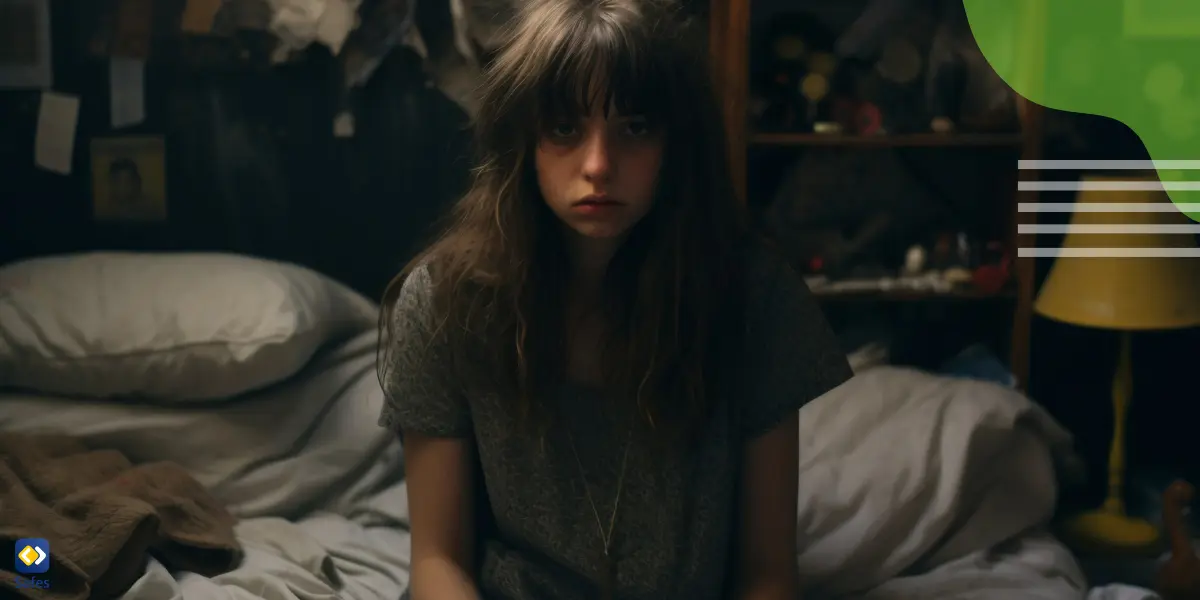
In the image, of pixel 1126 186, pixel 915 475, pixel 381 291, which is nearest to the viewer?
pixel 1126 186

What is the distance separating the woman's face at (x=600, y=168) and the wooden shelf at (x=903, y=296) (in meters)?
0.61

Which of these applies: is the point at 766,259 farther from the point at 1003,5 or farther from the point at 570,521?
the point at 1003,5

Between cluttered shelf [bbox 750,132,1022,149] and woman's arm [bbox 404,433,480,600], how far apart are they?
673 mm

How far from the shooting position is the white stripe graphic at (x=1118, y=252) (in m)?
0.95

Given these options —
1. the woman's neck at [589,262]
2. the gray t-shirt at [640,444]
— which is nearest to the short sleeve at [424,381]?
the gray t-shirt at [640,444]

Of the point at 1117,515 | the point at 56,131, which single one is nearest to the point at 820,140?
the point at 1117,515

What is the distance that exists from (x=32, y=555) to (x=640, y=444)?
0.52 meters

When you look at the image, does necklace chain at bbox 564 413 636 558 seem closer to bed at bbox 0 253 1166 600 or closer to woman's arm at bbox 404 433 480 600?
woman's arm at bbox 404 433 480 600

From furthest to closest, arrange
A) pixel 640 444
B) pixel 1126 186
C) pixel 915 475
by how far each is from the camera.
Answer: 1. pixel 915 475
2. pixel 1126 186
3. pixel 640 444

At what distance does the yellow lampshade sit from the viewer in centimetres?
94

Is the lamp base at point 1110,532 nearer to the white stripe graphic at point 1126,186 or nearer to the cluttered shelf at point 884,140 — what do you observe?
the white stripe graphic at point 1126,186

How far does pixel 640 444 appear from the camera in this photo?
84 centimetres

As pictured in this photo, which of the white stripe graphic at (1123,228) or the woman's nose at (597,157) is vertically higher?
the woman's nose at (597,157)

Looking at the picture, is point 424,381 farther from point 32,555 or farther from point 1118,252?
point 1118,252
